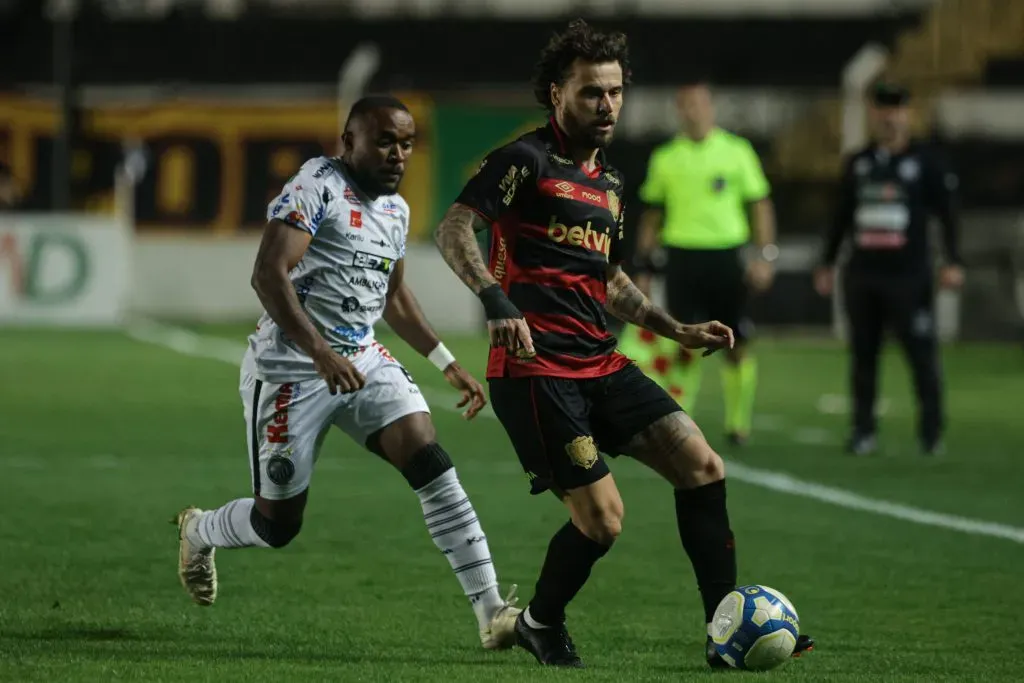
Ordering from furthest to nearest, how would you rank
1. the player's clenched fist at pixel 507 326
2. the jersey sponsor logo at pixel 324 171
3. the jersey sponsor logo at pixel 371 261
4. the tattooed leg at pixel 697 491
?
1. the jersey sponsor logo at pixel 371 261
2. the jersey sponsor logo at pixel 324 171
3. the tattooed leg at pixel 697 491
4. the player's clenched fist at pixel 507 326

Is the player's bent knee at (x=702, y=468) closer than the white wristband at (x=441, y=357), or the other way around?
the player's bent knee at (x=702, y=468)

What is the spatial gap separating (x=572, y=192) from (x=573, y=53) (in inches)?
16.9

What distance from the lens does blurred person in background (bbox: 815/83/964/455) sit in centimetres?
1321

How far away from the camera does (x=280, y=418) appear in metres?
7.08

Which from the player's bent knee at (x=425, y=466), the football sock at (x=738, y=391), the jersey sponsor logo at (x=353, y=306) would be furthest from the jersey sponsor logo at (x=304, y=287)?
the football sock at (x=738, y=391)

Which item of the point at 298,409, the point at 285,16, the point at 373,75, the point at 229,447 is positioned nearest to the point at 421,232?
the point at 373,75

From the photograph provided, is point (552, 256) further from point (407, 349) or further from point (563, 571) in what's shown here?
point (407, 349)

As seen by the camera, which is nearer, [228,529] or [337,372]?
[337,372]

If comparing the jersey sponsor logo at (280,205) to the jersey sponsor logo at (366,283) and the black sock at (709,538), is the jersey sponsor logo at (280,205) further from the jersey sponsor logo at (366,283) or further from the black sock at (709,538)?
the black sock at (709,538)

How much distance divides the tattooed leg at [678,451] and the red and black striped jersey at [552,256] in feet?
0.81

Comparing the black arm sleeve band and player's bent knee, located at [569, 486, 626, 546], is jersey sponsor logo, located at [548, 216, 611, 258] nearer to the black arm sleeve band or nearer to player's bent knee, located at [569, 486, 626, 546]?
the black arm sleeve band

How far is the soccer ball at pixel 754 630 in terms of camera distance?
6410mm

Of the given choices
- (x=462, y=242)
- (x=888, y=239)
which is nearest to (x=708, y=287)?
(x=888, y=239)

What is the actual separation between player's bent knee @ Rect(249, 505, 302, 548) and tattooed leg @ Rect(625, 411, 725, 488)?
1311mm
